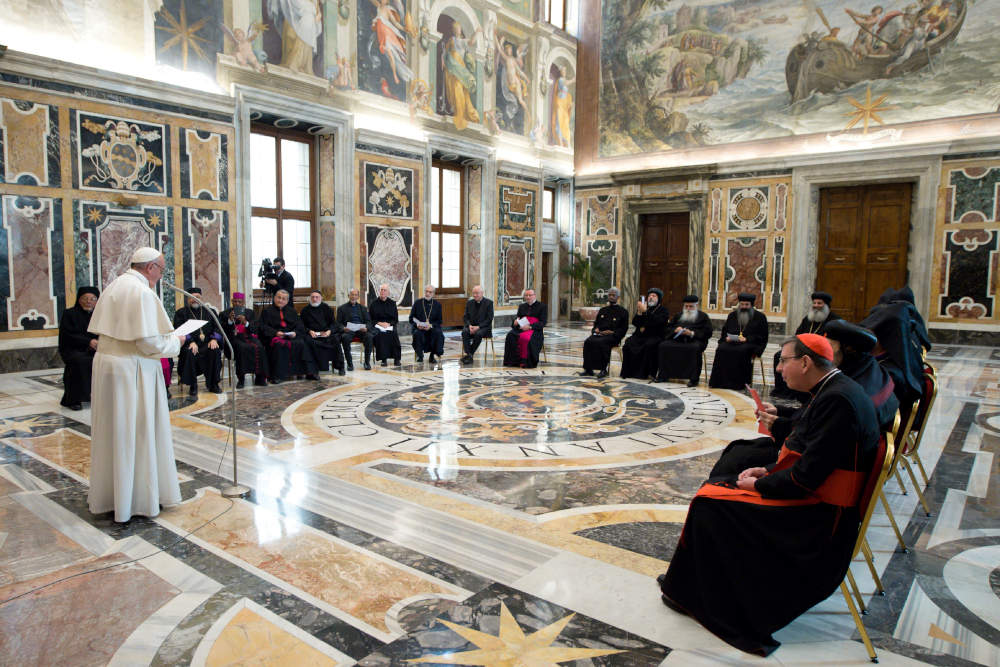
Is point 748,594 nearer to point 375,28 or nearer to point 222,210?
point 222,210

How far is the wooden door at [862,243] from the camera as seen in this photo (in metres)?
12.9

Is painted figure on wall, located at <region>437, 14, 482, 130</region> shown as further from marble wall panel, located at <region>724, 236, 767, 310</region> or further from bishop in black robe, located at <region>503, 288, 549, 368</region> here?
marble wall panel, located at <region>724, 236, 767, 310</region>

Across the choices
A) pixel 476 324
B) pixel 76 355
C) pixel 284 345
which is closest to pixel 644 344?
pixel 476 324

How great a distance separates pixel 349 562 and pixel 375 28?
37.0ft

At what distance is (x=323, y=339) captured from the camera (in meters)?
8.42

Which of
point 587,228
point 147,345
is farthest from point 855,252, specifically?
point 147,345

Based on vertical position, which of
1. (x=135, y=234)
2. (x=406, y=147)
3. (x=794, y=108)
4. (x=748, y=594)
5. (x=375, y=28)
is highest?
(x=375, y=28)

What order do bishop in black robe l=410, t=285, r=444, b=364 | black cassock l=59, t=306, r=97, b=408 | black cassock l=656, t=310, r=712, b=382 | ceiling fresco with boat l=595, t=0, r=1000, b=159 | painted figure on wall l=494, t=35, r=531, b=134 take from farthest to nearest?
1. painted figure on wall l=494, t=35, r=531, b=134
2. ceiling fresco with boat l=595, t=0, r=1000, b=159
3. bishop in black robe l=410, t=285, r=444, b=364
4. black cassock l=656, t=310, r=712, b=382
5. black cassock l=59, t=306, r=97, b=408

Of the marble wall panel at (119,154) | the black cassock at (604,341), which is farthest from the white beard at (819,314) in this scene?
the marble wall panel at (119,154)

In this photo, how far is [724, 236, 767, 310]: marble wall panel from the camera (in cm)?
1423

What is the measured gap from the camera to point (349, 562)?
3.09 meters

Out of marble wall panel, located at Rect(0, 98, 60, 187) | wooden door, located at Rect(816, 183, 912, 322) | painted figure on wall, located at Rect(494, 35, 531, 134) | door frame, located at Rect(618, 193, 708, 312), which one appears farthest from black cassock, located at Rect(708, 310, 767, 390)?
painted figure on wall, located at Rect(494, 35, 531, 134)

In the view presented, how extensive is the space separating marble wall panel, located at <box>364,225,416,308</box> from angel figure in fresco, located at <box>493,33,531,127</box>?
459 cm

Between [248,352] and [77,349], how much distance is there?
1.74 meters
